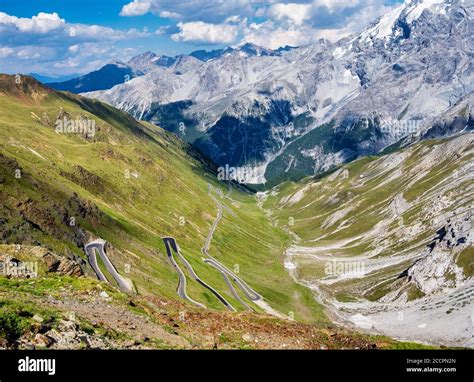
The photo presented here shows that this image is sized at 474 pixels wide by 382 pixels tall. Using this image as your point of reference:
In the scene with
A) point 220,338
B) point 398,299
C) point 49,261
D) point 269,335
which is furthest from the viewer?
point 398,299

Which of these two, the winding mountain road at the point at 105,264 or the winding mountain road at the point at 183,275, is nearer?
the winding mountain road at the point at 105,264

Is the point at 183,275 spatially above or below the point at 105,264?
below

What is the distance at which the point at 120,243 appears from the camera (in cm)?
13075

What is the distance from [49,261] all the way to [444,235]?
168 meters

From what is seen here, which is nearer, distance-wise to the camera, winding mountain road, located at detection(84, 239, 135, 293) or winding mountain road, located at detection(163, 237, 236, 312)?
winding mountain road, located at detection(84, 239, 135, 293)

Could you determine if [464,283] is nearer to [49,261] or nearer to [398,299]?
[398,299]

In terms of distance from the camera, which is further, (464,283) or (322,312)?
(322,312)

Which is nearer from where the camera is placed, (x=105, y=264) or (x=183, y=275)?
(x=105, y=264)

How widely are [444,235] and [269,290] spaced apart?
76773 mm
